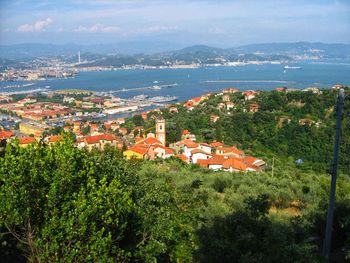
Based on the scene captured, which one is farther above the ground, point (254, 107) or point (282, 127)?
point (254, 107)

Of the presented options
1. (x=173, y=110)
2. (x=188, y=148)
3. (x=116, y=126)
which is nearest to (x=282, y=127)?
(x=188, y=148)

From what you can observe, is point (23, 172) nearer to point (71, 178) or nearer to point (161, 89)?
point (71, 178)

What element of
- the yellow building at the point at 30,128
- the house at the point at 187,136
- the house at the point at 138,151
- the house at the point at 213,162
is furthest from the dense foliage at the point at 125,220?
the yellow building at the point at 30,128

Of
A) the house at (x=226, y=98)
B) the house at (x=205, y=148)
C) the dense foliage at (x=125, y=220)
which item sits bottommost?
the house at (x=205, y=148)

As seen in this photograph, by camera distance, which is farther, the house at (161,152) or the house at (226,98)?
the house at (226,98)

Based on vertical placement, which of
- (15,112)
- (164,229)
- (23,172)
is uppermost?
(23,172)

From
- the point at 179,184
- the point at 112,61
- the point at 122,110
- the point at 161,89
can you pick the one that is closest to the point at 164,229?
the point at 179,184

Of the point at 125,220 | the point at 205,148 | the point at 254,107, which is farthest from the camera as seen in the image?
the point at 254,107

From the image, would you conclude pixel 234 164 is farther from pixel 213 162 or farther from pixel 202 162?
pixel 202 162

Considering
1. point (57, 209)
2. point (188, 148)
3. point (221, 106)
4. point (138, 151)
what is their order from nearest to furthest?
point (57, 209) → point (138, 151) → point (188, 148) → point (221, 106)

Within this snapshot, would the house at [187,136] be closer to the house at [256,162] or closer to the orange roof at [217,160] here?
the orange roof at [217,160]

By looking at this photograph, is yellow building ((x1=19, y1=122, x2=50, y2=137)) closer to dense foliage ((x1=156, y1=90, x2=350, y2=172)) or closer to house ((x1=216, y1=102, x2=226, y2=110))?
dense foliage ((x1=156, y1=90, x2=350, y2=172))
